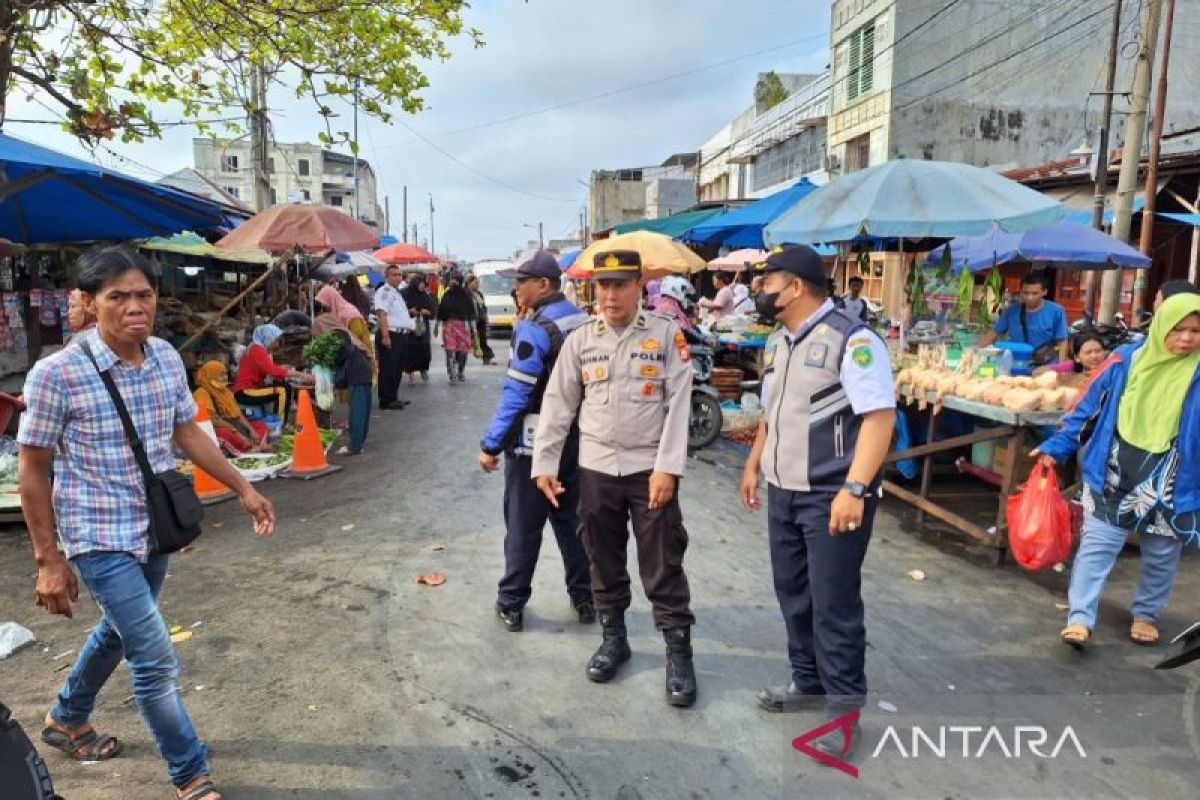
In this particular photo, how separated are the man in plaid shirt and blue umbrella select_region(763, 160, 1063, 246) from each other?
496 centimetres

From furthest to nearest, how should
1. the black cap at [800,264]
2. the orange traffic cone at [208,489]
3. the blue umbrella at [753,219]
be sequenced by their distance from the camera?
1. the blue umbrella at [753,219]
2. the orange traffic cone at [208,489]
3. the black cap at [800,264]

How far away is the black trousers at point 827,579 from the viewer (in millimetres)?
2846

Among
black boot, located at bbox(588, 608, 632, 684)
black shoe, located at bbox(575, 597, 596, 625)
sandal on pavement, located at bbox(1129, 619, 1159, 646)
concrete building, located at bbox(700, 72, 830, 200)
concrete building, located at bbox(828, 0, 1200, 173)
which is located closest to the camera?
black boot, located at bbox(588, 608, 632, 684)

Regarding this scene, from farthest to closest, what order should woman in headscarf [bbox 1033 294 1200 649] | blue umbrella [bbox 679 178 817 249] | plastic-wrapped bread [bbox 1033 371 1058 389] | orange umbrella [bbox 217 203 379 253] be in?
blue umbrella [bbox 679 178 817 249] < orange umbrella [bbox 217 203 379 253] < plastic-wrapped bread [bbox 1033 371 1058 389] < woman in headscarf [bbox 1033 294 1200 649]

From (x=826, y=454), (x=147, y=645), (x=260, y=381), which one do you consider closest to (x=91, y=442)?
(x=147, y=645)

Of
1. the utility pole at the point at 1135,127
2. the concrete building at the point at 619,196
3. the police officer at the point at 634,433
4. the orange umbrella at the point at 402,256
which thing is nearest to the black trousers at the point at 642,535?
the police officer at the point at 634,433

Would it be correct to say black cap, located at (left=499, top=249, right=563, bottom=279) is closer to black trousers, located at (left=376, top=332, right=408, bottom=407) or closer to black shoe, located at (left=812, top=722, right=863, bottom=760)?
black shoe, located at (left=812, top=722, right=863, bottom=760)

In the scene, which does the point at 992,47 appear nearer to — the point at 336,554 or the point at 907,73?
the point at 907,73

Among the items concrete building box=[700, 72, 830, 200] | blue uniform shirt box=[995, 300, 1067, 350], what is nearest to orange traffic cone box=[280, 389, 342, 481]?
blue uniform shirt box=[995, 300, 1067, 350]

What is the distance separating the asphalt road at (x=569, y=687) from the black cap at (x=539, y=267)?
5.94 ft

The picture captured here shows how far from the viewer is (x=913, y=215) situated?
5867 mm

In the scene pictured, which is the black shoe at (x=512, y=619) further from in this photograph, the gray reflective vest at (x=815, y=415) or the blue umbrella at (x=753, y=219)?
the blue umbrella at (x=753, y=219)

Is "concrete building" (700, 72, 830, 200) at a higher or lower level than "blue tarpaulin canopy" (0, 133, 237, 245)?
higher

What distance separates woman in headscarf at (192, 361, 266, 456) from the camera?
736 cm
